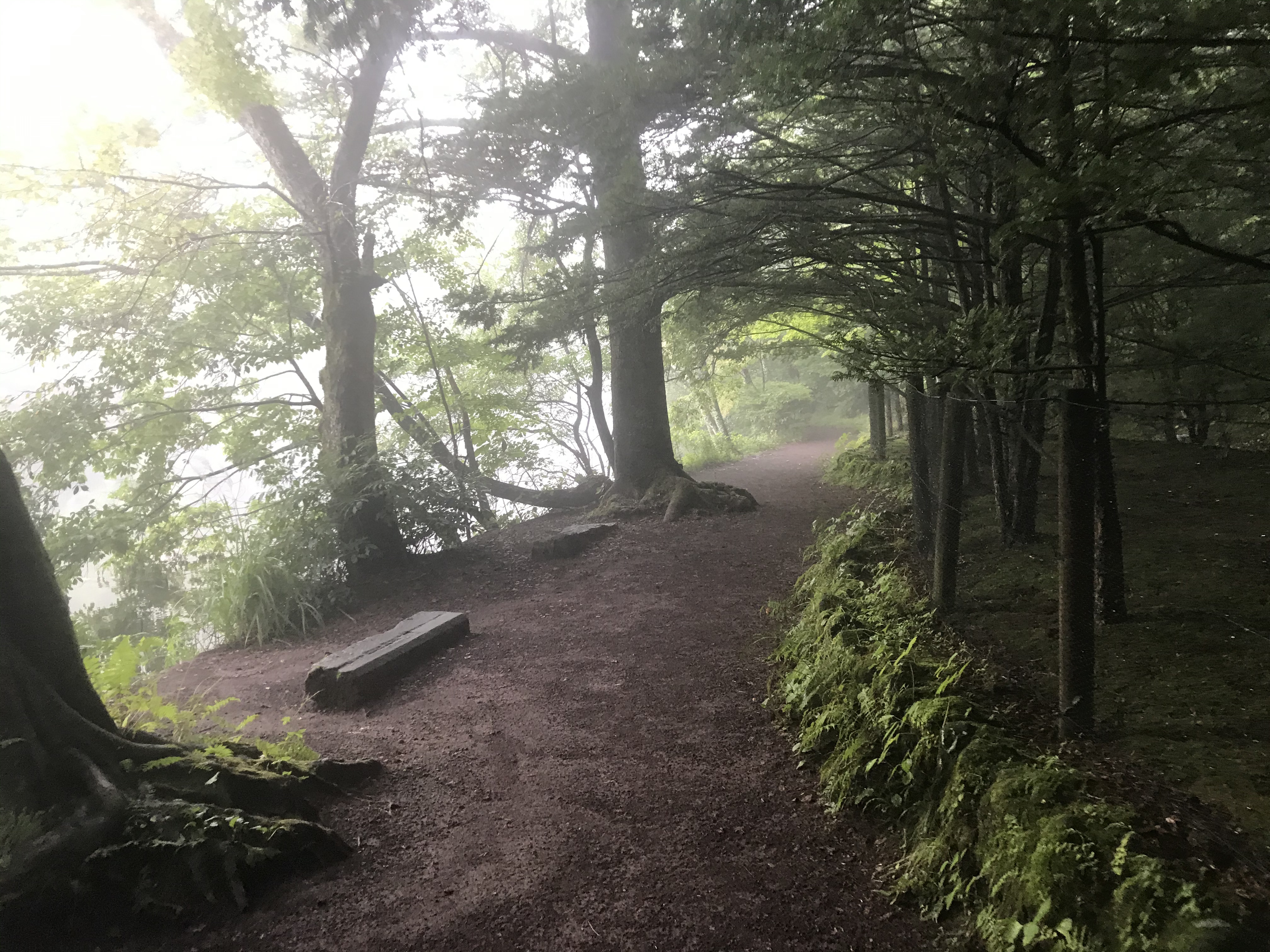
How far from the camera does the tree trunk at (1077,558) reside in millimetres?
2986

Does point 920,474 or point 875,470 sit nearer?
point 920,474

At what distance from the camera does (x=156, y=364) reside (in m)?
11.6

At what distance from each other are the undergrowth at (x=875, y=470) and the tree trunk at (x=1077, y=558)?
20.1 ft

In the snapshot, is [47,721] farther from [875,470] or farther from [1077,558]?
[875,470]

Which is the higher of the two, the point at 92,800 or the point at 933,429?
the point at 933,429

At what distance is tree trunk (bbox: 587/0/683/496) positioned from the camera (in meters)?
5.38

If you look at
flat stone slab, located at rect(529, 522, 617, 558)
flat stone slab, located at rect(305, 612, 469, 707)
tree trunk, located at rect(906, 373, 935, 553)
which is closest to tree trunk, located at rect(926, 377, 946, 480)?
tree trunk, located at rect(906, 373, 935, 553)

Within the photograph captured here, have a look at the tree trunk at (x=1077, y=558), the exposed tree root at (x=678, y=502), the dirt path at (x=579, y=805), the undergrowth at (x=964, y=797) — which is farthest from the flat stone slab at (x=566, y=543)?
the tree trunk at (x=1077, y=558)

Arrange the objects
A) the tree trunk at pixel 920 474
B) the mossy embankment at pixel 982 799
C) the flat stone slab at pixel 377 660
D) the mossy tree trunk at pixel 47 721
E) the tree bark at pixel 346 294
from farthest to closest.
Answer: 1. the tree bark at pixel 346 294
2. the tree trunk at pixel 920 474
3. the flat stone slab at pixel 377 660
4. the mossy tree trunk at pixel 47 721
5. the mossy embankment at pixel 982 799

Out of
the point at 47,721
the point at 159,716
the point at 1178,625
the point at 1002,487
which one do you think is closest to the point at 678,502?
the point at 1002,487

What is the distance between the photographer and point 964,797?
2.86 meters

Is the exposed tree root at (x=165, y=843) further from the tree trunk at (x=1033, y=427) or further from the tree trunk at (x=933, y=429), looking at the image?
the tree trunk at (x=933, y=429)

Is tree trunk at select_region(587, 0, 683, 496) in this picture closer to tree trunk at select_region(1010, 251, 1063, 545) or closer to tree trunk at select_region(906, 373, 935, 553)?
tree trunk at select_region(906, 373, 935, 553)

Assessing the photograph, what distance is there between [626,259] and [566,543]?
14.6 feet
